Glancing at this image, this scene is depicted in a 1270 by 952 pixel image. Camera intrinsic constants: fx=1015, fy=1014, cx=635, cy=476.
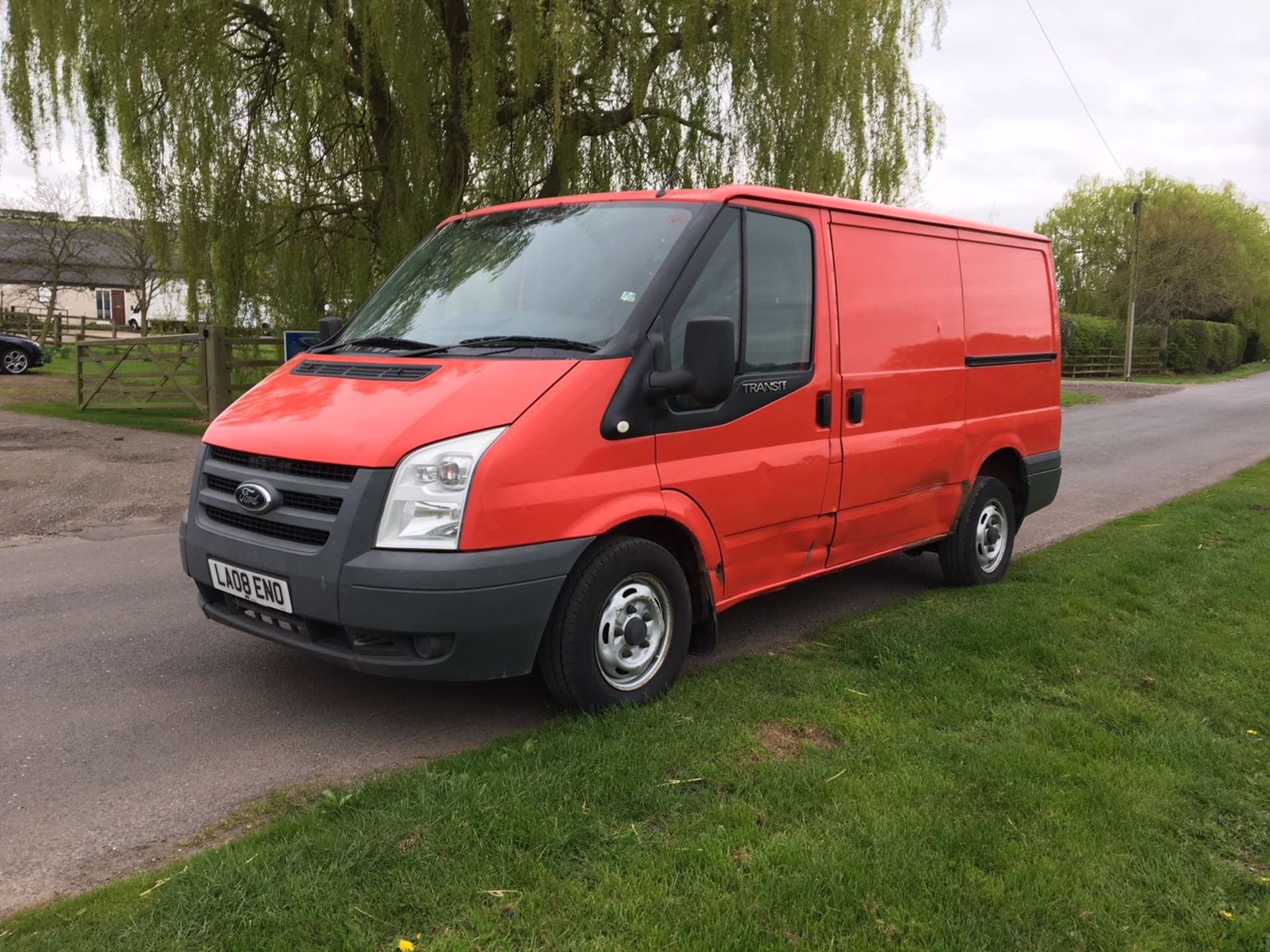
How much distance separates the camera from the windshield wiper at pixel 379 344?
15.0 ft

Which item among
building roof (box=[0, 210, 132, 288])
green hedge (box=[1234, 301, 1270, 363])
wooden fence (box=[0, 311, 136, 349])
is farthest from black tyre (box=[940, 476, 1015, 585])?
green hedge (box=[1234, 301, 1270, 363])

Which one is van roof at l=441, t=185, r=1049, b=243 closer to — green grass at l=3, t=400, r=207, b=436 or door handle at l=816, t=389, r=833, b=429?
door handle at l=816, t=389, r=833, b=429

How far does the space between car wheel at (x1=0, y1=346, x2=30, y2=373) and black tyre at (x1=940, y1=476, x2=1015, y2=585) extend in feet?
80.8

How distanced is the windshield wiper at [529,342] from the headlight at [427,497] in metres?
0.67

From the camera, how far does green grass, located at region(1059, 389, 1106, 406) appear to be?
24.5m

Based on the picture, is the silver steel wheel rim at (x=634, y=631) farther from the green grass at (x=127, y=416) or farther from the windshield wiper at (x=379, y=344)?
the green grass at (x=127, y=416)

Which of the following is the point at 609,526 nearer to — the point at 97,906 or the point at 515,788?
the point at 515,788

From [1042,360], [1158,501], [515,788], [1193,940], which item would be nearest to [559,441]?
[515,788]

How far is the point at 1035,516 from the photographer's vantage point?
30.1 feet

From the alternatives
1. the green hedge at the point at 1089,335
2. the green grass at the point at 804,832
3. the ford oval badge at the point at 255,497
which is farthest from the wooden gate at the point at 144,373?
the green hedge at the point at 1089,335

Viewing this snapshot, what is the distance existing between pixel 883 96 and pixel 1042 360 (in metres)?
7.85

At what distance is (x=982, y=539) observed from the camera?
6.57m

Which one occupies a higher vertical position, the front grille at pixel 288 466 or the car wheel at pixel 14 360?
the car wheel at pixel 14 360

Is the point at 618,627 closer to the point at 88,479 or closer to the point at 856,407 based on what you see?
the point at 856,407
